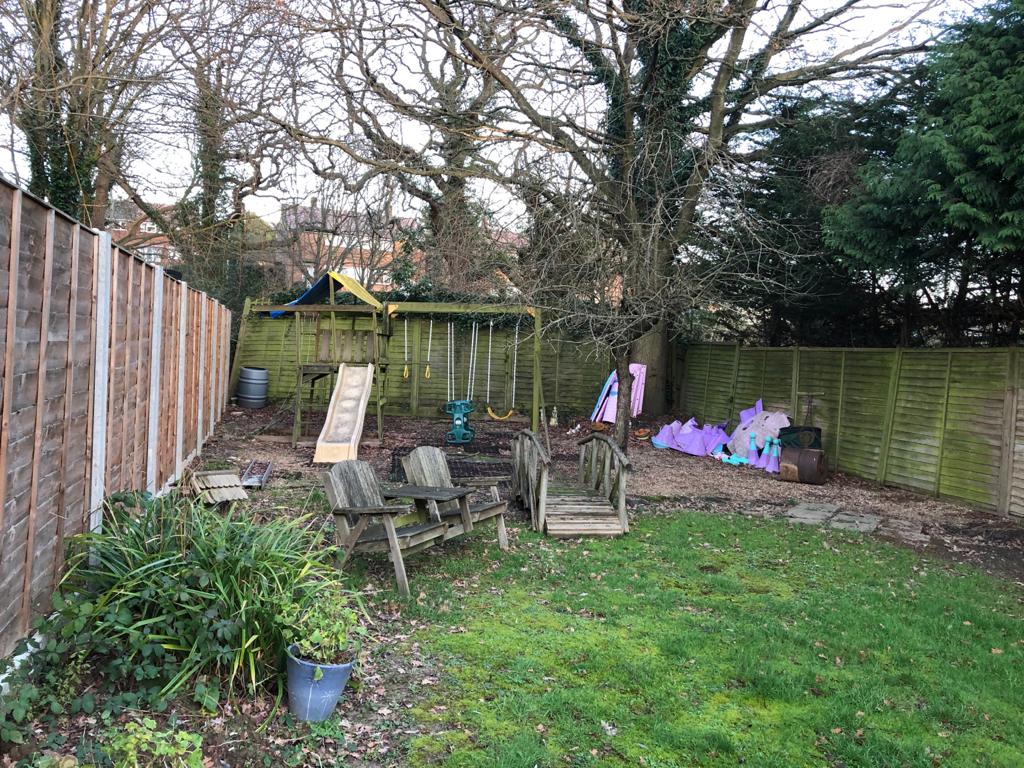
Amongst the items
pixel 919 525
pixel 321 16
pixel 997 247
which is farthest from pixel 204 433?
pixel 997 247

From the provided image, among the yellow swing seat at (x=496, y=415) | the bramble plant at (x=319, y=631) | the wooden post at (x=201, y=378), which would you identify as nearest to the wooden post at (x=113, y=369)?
the bramble plant at (x=319, y=631)

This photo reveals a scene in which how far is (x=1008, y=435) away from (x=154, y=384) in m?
8.73

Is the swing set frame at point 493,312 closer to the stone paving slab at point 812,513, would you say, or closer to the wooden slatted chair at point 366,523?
the stone paving slab at point 812,513

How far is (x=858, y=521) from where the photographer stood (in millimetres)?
7691

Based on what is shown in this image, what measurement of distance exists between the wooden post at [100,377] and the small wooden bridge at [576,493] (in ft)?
12.1

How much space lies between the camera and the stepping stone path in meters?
7.16

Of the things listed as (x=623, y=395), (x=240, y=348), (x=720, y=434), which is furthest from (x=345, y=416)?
(x=720, y=434)

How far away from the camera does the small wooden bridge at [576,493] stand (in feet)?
22.3

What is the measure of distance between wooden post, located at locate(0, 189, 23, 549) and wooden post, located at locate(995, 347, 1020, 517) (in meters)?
9.00

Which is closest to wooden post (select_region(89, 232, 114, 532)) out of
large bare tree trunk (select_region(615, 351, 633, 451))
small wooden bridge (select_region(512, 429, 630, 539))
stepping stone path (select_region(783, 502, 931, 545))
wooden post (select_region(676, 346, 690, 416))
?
small wooden bridge (select_region(512, 429, 630, 539))

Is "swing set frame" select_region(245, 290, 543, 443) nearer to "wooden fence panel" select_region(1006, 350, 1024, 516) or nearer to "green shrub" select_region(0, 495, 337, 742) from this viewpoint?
"wooden fence panel" select_region(1006, 350, 1024, 516)

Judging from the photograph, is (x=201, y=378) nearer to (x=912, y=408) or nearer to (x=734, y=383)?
(x=734, y=383)

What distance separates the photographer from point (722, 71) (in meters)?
11.1

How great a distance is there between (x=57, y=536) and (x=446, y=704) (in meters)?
2.01
